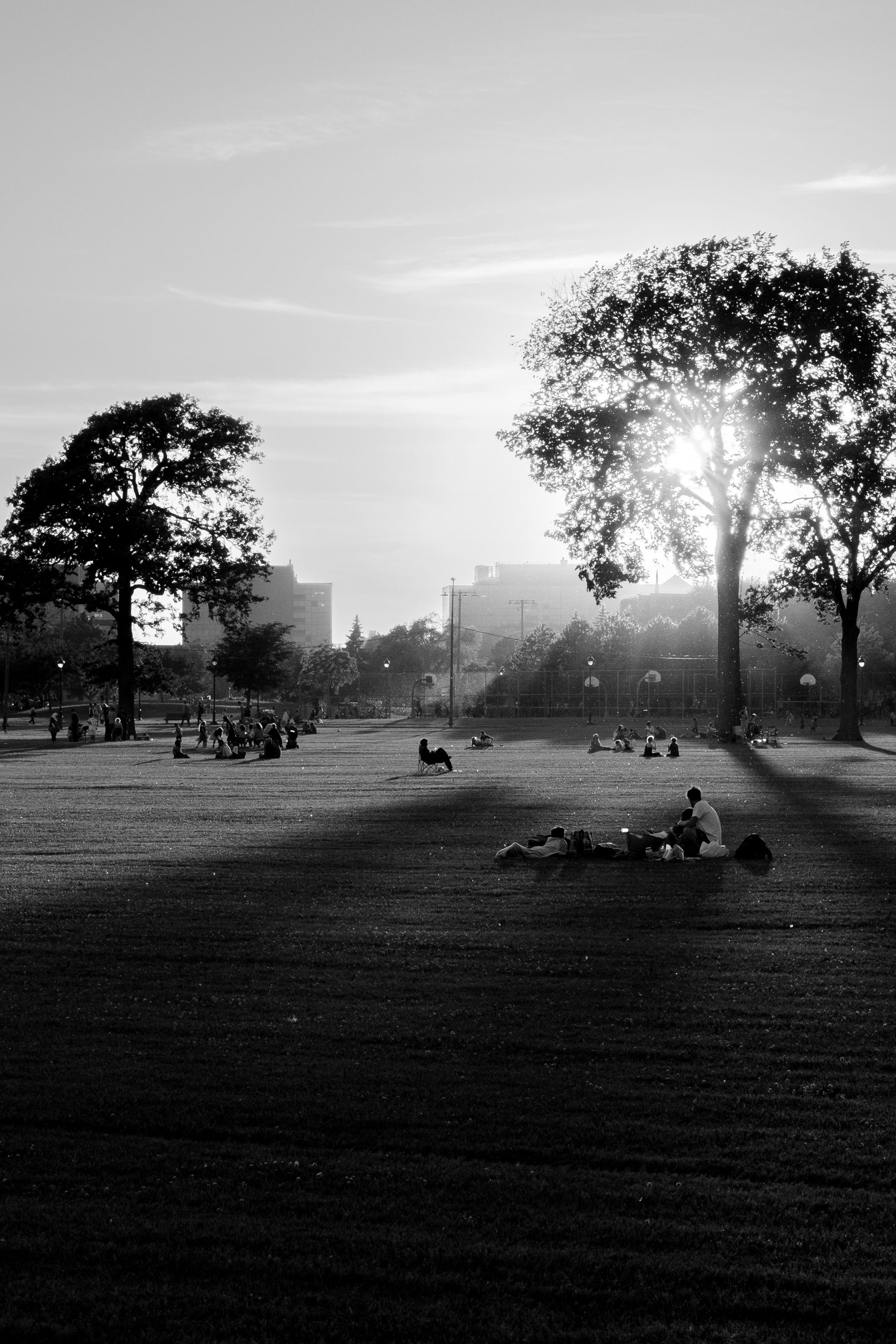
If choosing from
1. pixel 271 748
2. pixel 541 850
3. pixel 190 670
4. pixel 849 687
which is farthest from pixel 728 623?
pixel 190 670

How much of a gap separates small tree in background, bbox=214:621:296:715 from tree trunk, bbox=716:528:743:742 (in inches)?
2120

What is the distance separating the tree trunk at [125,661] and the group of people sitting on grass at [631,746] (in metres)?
22.8

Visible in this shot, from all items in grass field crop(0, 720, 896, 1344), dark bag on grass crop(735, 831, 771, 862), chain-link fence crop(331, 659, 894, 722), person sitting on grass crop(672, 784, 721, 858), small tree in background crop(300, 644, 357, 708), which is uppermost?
small tree in background crop(300, 644, 357, 708)

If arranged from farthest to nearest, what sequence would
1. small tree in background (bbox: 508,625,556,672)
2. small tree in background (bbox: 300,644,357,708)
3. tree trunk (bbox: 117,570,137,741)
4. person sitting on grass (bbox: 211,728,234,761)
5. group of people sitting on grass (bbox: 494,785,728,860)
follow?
1. small tree in background (bbox: 300,644,357,708)
2. small tree in background (bbox: 508,625,556,672)
3. tree trunk (bbox: 117,570,137,741)
4. person sitting on grass (bbox: 211,728,234,761)
5. group of people sitting on grass (bbox: 494,785,728,860)

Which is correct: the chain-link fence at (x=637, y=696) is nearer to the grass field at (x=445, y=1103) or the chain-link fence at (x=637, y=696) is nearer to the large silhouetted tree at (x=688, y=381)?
the large silhouetted tree at (x=688, y=381)

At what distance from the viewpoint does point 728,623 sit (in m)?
54.1

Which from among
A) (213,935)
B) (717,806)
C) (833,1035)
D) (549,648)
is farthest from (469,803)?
(549,648)

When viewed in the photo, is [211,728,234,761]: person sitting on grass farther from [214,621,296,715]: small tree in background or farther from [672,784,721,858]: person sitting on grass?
[214,621,296,715]: small tree in background

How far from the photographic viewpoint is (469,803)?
29.0m

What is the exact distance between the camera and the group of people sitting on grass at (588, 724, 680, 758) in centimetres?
4697

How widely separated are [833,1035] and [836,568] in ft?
182

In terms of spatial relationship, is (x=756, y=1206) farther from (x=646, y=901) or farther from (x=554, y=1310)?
(x=646, y=901)

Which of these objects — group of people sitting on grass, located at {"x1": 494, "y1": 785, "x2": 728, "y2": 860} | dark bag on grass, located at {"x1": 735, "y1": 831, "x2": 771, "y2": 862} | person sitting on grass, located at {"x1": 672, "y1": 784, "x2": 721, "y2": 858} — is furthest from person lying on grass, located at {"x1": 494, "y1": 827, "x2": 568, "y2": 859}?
dark bag on grass, located at {"x1": 735, "y1": 831, "x2": 771, "y2": 862}

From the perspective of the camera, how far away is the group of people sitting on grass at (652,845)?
19969 millimetres
